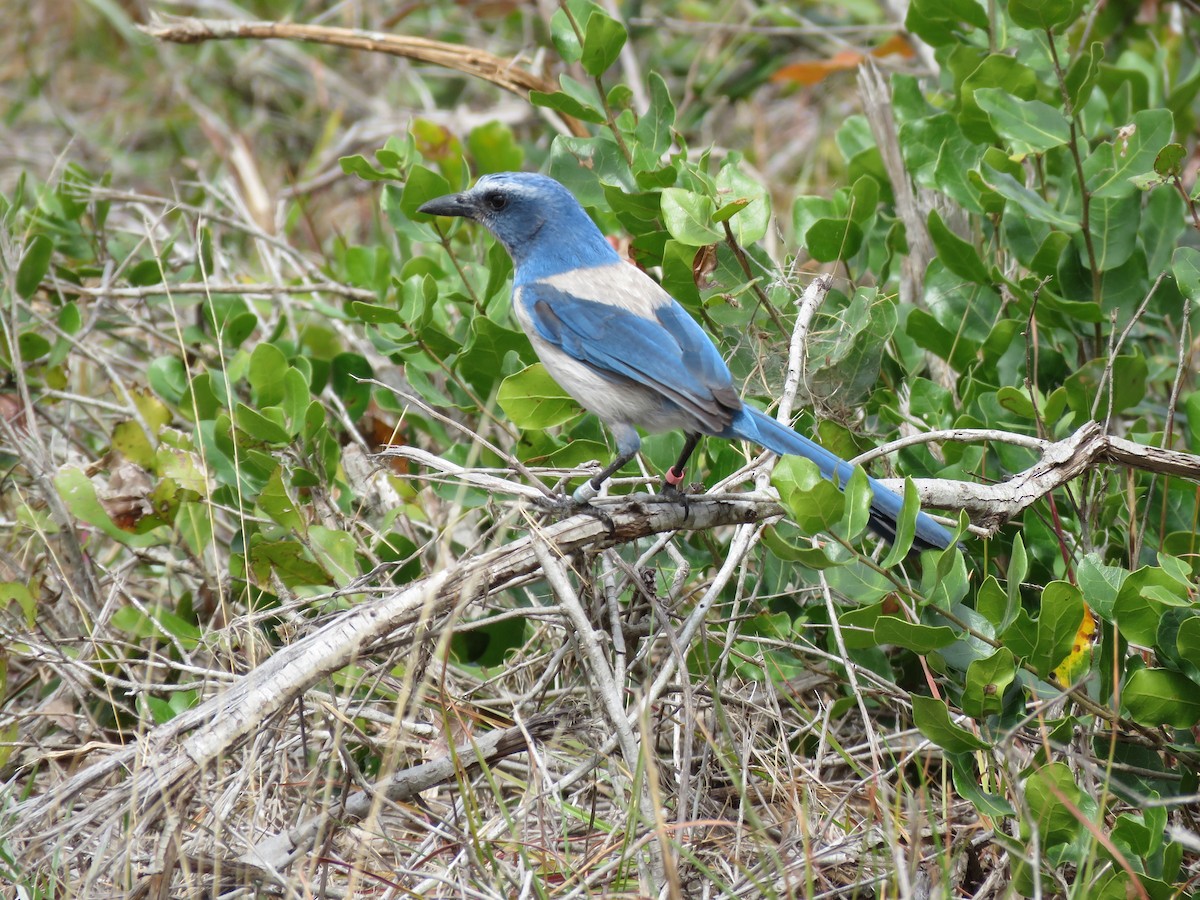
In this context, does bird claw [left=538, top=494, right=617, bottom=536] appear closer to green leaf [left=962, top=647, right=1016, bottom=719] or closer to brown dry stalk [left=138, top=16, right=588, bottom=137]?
green leaf [left=962, top=647, right=1016, bottom=719]

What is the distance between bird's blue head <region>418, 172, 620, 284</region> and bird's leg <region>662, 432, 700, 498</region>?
716mm

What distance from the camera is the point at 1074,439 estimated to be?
3055 mm

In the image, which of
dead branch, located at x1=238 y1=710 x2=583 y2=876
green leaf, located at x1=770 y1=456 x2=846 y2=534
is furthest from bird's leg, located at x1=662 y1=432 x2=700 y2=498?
dead branch, located at x1=238 y1=710 x2=583 y2=876

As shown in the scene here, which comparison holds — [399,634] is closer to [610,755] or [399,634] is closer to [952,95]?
[610,755]

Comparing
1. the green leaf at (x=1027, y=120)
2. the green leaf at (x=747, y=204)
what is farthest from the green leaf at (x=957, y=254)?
the green leaf at (x=747, y=204)

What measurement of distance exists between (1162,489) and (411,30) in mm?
6239

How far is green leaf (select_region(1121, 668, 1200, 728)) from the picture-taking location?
2.88 m

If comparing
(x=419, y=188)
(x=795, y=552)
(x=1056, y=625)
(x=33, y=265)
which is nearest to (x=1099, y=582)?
(x=1056, y=625)

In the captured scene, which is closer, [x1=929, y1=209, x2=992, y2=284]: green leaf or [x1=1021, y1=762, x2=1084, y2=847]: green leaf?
[x1=1021, y1=762, x2=1084, y2=847]: green leaf

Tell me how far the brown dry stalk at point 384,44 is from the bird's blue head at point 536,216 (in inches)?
36.9

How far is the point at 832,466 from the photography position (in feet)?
10.6

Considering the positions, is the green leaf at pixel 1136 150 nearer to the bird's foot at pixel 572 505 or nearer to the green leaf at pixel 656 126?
the green leaf at pixel 656 126

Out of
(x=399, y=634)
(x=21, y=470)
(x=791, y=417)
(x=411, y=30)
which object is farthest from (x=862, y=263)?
(x=411, y=30)

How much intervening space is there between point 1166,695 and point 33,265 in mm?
3959
